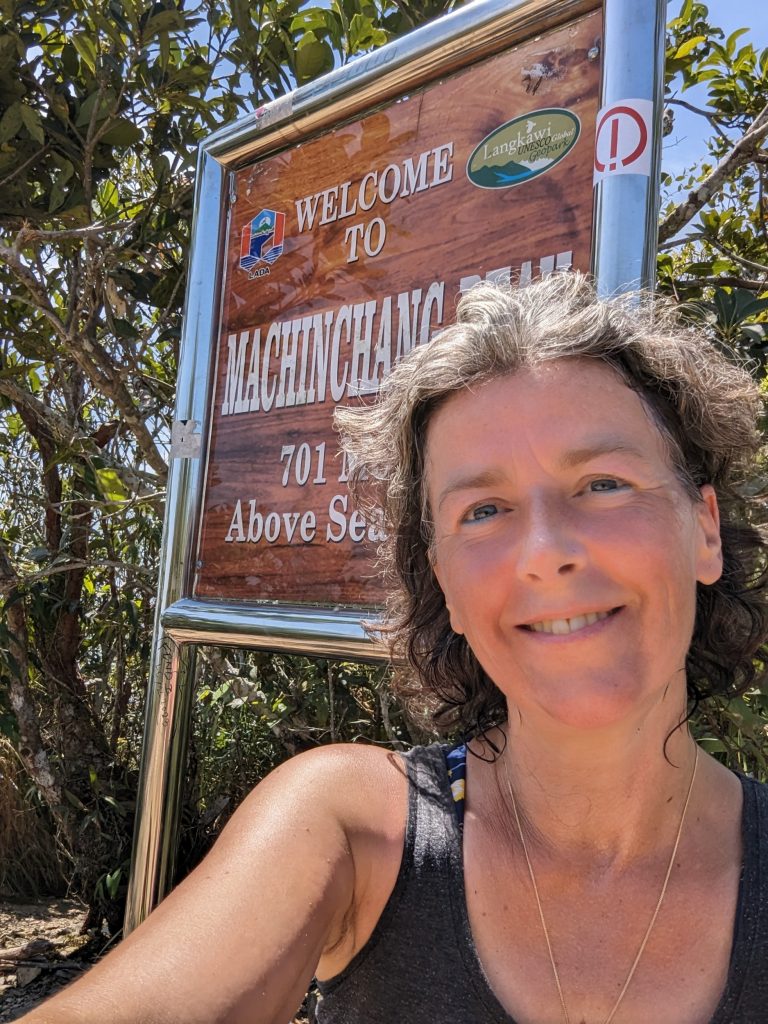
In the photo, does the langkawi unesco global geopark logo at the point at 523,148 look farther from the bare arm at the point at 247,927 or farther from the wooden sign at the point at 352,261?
the bare arm at the point at 247,927

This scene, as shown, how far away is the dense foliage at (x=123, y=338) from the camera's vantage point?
2.67m

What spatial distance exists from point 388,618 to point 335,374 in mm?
486

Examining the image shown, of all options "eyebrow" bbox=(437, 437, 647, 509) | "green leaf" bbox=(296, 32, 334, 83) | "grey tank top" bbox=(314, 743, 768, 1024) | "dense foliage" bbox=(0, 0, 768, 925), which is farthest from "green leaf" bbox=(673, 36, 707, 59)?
"grey tank top" bbox=(314, 743, 768, 1024)

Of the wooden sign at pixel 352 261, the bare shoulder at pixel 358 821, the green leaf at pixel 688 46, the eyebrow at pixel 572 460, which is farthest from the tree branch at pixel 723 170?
the bare shoulder at pixel 358 821

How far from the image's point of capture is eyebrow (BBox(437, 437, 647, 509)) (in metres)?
1.29

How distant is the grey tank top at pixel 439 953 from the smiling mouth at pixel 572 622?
0.38m

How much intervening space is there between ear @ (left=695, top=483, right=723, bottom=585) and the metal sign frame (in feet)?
1.14

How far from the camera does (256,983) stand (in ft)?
3.88

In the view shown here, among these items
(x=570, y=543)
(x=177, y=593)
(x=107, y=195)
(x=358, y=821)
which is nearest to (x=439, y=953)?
(x=358, y=821)

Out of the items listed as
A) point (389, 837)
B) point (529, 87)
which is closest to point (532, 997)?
point (389, 837)

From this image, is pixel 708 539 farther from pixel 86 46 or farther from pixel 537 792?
pixel 86 46

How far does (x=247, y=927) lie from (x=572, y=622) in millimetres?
576

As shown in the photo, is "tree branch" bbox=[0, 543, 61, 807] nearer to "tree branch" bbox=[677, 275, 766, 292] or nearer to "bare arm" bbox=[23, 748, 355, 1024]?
"bare arm" bbox=[23, 748, 355, 1024]

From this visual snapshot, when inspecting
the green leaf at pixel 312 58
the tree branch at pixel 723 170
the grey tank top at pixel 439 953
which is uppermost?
the green leaf at pixel 312 58
